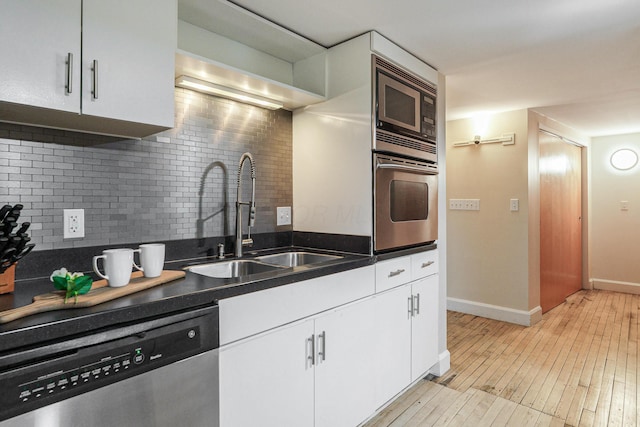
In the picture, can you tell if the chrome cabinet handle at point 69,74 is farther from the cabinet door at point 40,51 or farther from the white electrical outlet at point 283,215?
the white electrical outlet at point 283,215

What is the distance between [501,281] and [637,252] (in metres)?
2.61

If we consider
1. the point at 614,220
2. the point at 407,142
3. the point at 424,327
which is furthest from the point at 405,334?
the point at 614,220

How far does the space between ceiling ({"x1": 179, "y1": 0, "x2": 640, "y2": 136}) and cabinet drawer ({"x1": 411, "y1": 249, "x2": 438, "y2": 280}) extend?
4.24ft

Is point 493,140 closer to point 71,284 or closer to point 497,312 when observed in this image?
point 497,312

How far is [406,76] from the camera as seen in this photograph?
2.31m

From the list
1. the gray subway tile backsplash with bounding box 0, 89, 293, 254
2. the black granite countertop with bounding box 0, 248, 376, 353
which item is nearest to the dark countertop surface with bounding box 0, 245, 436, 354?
the black granite countertop with bounding box 0, 248, 376, 353

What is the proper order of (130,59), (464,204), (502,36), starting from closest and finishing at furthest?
(130,59), (502,36), (464,204)

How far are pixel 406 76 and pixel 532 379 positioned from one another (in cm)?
224

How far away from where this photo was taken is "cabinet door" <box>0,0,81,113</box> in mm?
1087

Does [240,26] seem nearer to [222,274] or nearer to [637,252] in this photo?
[222,274]

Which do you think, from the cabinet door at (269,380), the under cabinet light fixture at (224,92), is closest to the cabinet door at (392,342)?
the cabinet door at (269,380)

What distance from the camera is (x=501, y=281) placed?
3.86 metres

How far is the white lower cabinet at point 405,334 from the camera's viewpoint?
2.05m

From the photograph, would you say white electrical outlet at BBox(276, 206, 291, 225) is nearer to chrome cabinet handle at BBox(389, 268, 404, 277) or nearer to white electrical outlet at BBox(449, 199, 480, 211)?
chrome cabinet handle at BBox(389, 268, 404, 277)
